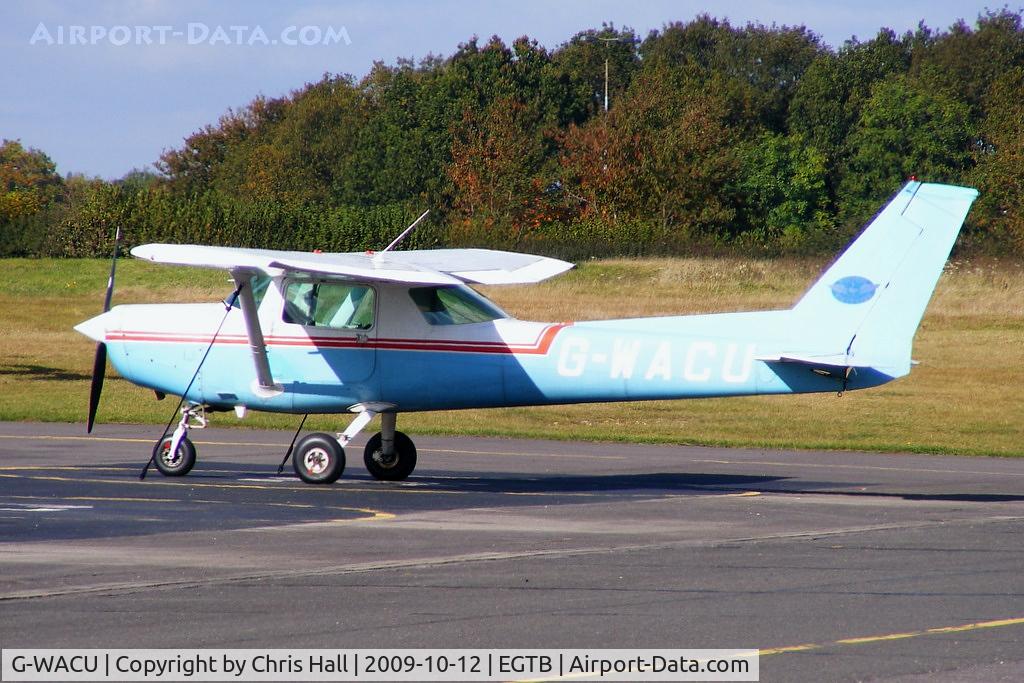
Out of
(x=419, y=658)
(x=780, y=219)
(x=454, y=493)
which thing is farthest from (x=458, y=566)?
(x=780, y=219)

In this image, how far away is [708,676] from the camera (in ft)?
23.5

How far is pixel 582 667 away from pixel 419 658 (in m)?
0.91

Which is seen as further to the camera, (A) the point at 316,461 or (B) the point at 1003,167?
(B) the point at 1003,167

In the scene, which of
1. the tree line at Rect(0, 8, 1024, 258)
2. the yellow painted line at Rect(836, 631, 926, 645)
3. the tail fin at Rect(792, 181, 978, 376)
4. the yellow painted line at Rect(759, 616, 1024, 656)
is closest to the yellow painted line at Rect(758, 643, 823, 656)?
the yellow painted line at Rect(759, 616, 1024, 656)

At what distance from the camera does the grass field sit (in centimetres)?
2570

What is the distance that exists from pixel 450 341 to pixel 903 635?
334 inches

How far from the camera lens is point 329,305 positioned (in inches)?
634

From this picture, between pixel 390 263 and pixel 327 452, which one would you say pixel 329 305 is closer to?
pixel 390 263

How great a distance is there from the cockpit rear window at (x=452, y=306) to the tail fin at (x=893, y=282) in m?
3.86

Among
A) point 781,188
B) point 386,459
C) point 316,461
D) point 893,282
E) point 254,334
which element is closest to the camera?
point 893,282

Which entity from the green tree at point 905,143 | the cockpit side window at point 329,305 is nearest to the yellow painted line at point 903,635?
the cockpit side window at point 329,305

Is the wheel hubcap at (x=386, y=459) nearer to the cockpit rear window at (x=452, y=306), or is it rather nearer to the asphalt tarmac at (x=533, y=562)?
the asphalt tarmac at (x=533, y=562)

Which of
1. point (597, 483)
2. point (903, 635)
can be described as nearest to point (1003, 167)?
point (597, 483)

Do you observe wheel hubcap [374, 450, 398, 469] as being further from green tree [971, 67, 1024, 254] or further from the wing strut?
green tree [971, 67, 1024, 254]
